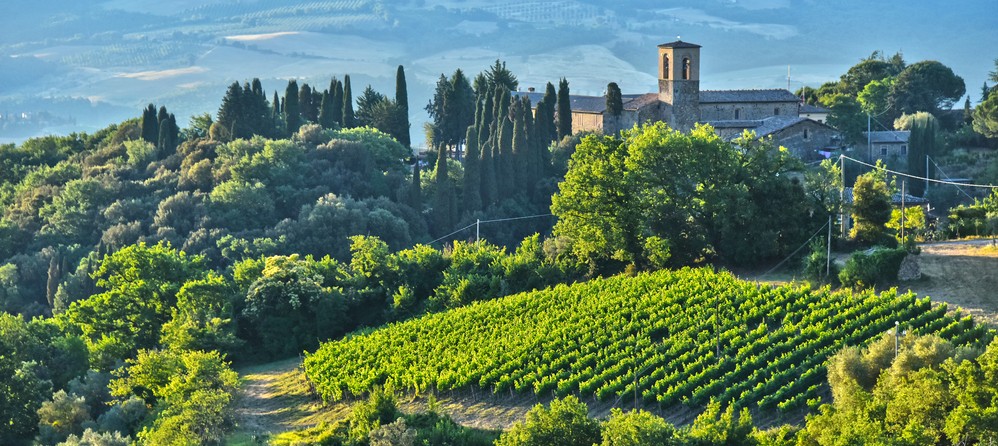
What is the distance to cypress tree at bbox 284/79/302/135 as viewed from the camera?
7950cm

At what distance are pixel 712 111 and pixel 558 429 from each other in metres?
45.5

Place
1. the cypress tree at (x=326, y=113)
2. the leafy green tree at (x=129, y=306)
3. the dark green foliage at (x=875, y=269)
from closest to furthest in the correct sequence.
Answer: the dark green foliage at (x=875, y=269)
the leafy green tree at (x=129, y=306)
the cypress tree at (x=326, y=113)

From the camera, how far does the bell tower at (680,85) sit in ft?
235

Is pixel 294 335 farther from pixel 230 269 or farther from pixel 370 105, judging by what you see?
pixel 370 105

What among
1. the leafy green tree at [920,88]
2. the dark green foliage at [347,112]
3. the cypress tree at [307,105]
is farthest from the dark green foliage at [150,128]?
the leafy green tree at [920,88]

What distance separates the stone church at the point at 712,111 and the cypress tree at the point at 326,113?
1395 centimetres

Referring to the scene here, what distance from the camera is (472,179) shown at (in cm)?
6831

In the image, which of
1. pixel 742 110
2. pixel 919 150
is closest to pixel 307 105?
pixel 742 110

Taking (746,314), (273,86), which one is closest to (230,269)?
(746,314)

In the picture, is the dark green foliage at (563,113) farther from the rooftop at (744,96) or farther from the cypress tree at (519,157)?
the rooftop at (744,96)

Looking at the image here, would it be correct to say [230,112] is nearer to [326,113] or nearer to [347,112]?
[326,113]

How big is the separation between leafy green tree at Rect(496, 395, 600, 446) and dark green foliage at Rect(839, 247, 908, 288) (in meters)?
13.1

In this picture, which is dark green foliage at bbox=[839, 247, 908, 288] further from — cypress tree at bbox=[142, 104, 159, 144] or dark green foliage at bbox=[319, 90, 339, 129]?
cypress tree at bbox=[142, 104, 159, 144]

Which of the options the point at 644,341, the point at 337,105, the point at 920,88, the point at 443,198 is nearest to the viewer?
the point at 644,341
